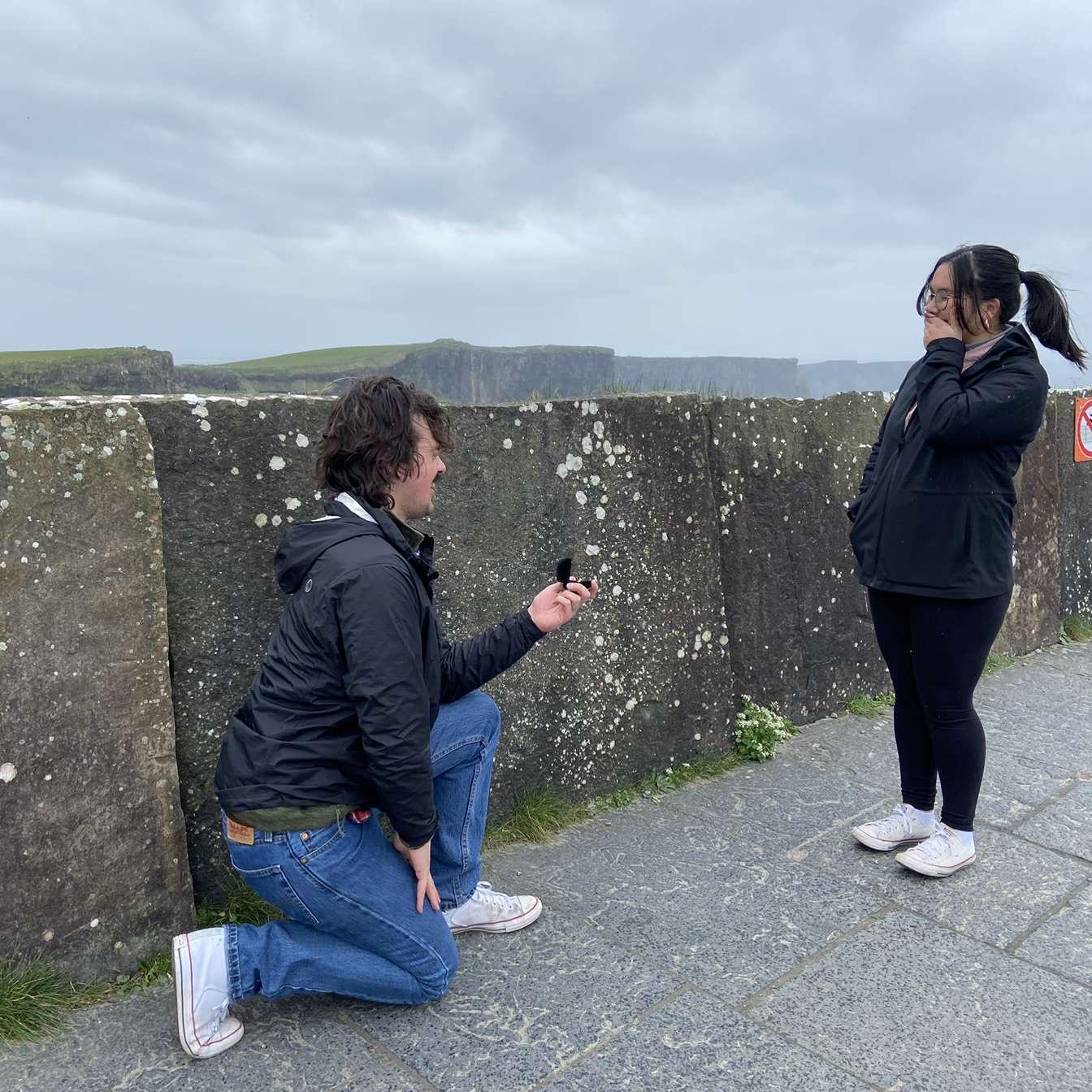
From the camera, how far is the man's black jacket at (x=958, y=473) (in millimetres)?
2822

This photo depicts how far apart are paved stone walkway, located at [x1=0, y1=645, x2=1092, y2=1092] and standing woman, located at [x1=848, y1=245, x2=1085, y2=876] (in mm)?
349

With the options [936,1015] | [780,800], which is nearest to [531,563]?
[780,800]

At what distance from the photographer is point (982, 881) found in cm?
314

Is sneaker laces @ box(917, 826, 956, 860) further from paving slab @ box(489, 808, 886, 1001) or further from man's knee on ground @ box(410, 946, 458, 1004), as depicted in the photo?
man's knee on ground @ box(410, 946, 458, 1004)

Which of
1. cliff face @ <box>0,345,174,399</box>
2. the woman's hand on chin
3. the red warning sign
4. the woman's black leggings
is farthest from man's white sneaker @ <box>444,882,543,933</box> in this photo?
cliff face @ <box>0,345,174,399</box>

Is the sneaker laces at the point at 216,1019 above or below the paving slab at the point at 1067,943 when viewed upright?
above

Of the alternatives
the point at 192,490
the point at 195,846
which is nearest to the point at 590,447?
the point at 192,490

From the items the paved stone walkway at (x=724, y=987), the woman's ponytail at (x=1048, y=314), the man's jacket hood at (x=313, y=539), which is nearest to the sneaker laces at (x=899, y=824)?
A: the paved stone walkway at (x=724, y=987)

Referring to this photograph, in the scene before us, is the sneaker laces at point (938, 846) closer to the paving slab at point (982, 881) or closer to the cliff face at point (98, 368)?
the paving slab at point (982, 881)

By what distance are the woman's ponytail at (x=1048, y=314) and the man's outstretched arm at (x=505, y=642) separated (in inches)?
61.9

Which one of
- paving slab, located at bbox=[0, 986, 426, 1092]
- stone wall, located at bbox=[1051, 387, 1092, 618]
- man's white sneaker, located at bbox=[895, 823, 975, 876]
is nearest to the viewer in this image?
paving slab, located at bbox=[0, 986, 426, 1092]

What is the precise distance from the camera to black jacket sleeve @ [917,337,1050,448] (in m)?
2.79

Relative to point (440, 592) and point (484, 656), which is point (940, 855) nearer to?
point (484, 656)

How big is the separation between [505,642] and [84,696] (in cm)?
107
